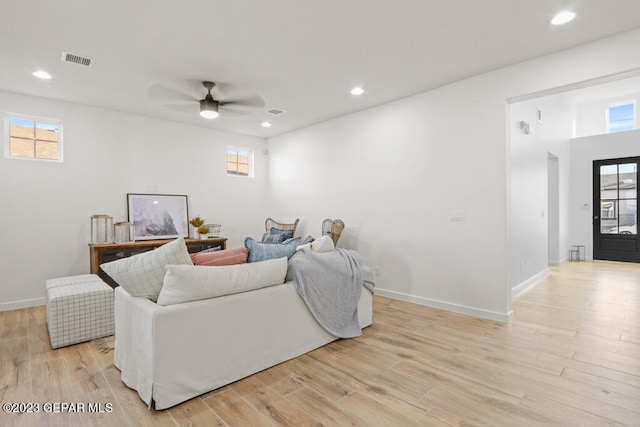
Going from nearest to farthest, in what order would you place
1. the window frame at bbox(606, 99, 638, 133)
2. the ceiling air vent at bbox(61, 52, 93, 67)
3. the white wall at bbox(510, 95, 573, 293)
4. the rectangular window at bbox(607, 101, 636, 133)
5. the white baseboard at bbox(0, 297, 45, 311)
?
1. the ceiling air vent at bbox(61, 52, 93, 67)
2. the white baseboard at bbox(0, 297, 45, 311)
3. the white wall at bbox(510, 95, 573, 293)
4. the window frame at bbox(606, 99, 638, 133)
5. the rectangular window at bbox(607, 101, 636, 133)

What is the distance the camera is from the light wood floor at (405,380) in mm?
1910

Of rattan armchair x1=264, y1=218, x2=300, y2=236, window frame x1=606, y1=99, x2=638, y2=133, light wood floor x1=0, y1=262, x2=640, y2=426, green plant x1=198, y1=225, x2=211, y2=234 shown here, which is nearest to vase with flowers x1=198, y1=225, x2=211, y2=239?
green plant x1=198, y1=225, x2=211, y2=234

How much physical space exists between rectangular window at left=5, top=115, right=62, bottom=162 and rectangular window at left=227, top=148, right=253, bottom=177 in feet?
8.50

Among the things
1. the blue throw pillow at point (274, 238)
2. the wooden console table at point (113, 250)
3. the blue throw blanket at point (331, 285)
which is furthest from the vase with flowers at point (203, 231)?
the blue throw blanket at point (331, 285)

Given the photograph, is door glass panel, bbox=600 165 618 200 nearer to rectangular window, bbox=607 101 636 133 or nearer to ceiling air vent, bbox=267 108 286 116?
rectangular window, bbox=607 101 636 133

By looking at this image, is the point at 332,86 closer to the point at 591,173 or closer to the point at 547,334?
the point at 547,334

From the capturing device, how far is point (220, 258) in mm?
2635

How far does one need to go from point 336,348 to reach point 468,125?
113 inches

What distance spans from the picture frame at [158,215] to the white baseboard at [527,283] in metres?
5.10

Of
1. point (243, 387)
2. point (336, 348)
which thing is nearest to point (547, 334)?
point (336, 348)

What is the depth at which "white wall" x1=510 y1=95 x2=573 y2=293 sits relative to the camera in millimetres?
4500

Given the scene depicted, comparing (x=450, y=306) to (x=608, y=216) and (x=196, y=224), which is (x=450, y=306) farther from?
(x=608, y=216)

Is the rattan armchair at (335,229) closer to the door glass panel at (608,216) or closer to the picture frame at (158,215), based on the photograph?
the picture frame at (158,215)

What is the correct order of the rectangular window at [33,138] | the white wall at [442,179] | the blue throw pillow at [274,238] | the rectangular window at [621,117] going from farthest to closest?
the rectangular window at [621,117]
the blue throw pillow at [274,238]
the rectangular window at [33,138]
the white wall at [442,179]
